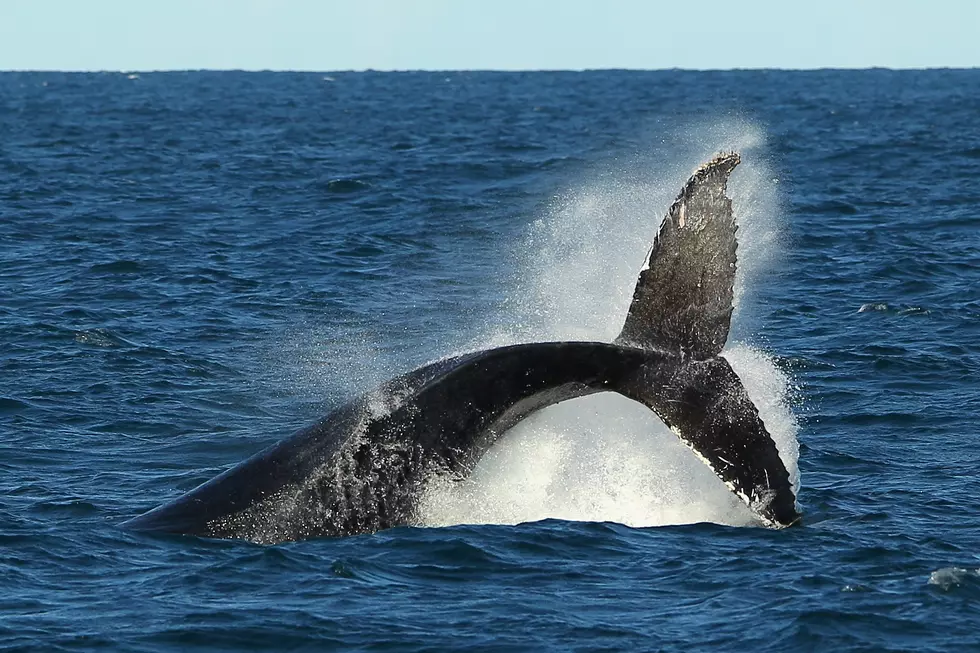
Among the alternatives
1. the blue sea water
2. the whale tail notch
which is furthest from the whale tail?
the blue sea water

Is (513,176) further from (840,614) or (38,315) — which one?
(840,614)

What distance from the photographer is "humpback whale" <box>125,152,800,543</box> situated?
35.9ft

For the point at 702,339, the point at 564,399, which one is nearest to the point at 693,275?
the point at 702,339

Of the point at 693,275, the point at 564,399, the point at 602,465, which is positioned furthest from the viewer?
Answer: the point at 602,465

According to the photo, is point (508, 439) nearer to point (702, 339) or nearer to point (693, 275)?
point (702, 339)

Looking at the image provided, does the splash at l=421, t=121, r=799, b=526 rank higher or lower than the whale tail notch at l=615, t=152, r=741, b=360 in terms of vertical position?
lower

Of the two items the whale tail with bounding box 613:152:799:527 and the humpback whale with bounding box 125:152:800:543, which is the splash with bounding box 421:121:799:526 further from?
the whale tail with bounding box 613:152:799:527

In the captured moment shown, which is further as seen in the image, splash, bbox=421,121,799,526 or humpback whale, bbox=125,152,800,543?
splash, bbox=421,121,799,526

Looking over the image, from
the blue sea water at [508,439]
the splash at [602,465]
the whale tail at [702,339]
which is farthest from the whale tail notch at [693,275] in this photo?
the blue sea water at [508,439]

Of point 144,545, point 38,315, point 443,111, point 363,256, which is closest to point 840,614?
point 144,545

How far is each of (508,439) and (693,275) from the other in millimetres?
1779

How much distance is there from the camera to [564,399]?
11.2m

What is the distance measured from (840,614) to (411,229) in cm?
2274

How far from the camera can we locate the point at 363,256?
2952 centimetres
